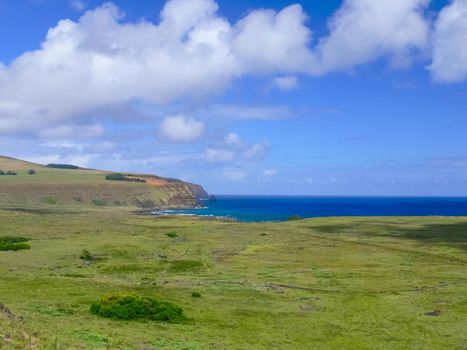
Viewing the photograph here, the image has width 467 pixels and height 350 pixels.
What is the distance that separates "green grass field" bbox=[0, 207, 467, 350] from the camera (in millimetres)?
29656

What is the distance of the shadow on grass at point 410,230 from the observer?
98750 mm

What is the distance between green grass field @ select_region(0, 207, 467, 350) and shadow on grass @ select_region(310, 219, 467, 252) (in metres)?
3.58

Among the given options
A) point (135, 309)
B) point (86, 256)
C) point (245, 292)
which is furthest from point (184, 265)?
point (135, 309)

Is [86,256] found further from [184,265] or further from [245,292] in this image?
[245,292]

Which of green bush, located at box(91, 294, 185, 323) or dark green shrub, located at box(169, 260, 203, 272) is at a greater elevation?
green bush, located at box(91, 294, 185, 323)

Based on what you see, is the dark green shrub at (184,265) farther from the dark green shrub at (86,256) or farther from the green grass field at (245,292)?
the dark green shrub at (86,256)

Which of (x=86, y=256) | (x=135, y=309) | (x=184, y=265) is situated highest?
(x=135, y=309)

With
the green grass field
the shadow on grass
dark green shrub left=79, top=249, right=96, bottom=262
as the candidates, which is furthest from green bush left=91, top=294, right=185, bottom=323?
the shadow on grass

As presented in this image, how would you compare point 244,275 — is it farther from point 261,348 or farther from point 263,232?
point 263,232

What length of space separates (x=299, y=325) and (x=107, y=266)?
33.3 metres

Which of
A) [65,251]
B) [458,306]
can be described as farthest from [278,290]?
[65,251]

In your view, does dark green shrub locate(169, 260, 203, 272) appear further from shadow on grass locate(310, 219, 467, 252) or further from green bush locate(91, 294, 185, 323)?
shadow on grass locate(310, 219, 467, 252)

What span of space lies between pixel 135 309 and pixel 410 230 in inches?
3822

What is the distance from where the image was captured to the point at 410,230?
390 ft
